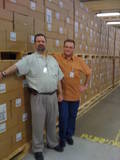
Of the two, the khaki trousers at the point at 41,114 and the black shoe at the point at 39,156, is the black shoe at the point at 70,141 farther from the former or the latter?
the black shoe at the point at 39,156

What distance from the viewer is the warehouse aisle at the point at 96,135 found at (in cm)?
310

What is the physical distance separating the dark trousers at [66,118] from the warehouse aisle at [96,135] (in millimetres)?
218

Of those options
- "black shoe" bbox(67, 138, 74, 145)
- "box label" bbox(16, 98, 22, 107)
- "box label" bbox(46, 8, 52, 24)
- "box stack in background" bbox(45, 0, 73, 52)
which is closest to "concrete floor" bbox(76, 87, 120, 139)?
"black shoe" bbox(67, 138, 74, 145)

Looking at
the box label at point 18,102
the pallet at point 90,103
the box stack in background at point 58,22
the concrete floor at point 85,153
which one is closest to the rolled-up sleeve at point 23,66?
the box label at point 18,102

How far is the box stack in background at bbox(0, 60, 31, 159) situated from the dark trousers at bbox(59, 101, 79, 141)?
0.50 m

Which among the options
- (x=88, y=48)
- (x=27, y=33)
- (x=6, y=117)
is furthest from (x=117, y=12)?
(x=6, y=117)

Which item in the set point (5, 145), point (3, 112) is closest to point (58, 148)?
point (5, 145)

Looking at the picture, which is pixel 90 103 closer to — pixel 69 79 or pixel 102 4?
pixel 69 79

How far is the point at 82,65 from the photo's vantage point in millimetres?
3459

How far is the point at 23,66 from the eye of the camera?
2.71 m

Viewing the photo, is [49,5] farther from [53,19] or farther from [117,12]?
[117,12]

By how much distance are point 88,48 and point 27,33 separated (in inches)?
118

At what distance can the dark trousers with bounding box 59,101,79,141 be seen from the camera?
3248mm

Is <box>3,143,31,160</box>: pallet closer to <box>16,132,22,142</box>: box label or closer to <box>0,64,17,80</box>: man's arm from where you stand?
<box>16,132,22,142</box>: box label
